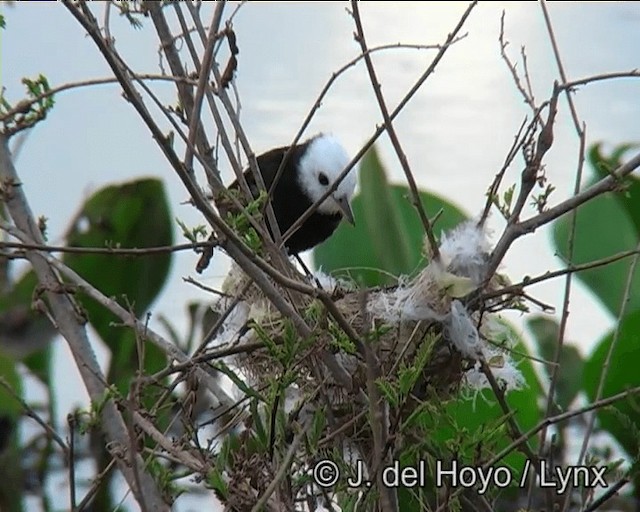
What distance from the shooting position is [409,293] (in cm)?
108

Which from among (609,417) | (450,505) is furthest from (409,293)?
(609,417)

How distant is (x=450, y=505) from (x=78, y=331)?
47 centimetres

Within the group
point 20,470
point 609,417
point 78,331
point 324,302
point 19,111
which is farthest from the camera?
point 20,470

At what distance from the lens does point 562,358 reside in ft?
7.64

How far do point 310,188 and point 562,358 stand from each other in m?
0.71

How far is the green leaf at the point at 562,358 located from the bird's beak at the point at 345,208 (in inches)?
25.9

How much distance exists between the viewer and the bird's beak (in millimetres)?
1808

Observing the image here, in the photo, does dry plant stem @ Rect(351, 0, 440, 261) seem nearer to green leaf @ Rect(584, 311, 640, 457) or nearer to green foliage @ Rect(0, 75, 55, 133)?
green foliage @ Rect(0, 75, 55, 133)

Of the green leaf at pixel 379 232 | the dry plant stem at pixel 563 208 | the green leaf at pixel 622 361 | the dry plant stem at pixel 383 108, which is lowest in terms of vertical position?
the green leaf at pixel 622 361

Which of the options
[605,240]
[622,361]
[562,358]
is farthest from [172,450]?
[562,358]

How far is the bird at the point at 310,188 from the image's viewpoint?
6.10 feet

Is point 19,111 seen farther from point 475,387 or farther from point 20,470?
point 20,470

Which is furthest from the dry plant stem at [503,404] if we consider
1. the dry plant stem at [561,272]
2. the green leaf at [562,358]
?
the green leaf at [562,358]

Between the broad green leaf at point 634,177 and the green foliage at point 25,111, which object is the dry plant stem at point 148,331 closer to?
the green foliage at point 25,111
